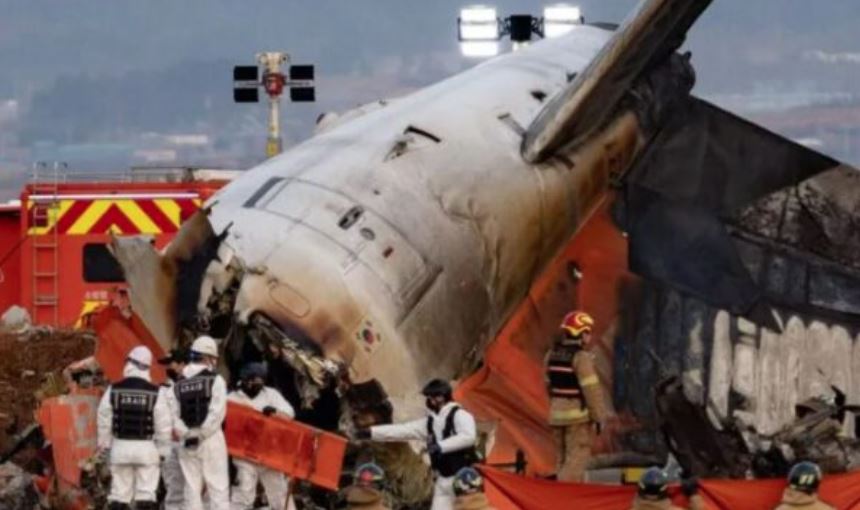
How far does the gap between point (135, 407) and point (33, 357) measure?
937 cm

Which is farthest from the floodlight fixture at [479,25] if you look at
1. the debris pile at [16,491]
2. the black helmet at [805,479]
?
the black helmet at [805,479]

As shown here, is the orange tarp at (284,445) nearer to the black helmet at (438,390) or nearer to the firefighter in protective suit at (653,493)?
the black helmet at (438,390)

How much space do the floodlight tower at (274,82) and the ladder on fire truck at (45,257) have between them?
19.7ft

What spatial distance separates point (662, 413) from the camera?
86.0 feet

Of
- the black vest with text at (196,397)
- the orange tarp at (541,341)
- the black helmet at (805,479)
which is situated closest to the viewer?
the black helmet at (805,479)

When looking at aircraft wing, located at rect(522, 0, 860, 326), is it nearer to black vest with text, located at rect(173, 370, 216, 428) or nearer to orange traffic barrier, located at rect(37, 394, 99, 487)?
orange traffic barrier, located at rect(37, 394, 99, 487)

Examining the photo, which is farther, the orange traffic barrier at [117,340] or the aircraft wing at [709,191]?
the aircraft wing at [709,191]

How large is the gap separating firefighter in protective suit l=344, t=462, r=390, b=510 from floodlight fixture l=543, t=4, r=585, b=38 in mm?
20205

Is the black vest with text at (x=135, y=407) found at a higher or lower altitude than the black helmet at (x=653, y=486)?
higher

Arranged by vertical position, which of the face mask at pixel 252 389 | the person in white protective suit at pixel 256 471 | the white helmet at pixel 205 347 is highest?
the white helmet at pixel 205 347

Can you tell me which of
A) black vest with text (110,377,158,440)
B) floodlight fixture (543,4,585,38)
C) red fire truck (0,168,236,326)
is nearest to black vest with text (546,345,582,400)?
black vest with text (110,377,158,440)

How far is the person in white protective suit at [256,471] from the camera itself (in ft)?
74.4

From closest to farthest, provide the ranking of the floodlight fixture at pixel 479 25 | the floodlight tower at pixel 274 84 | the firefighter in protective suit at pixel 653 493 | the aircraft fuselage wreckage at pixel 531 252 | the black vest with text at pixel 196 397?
the firefighter in protective suit at pixel 653 493 → the black vest with text at pixel 196 397 → the aircraft fuselage wreckage at pixel 531 252 → the floodlight tower at pixel 274 84 → the floodlight fixture at pixel 479 25

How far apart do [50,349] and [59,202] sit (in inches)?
148
